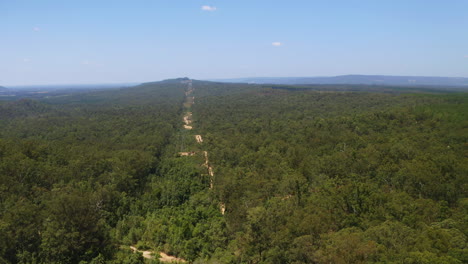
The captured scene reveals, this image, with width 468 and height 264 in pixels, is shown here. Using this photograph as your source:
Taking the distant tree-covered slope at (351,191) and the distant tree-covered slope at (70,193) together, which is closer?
the distant tree-covered slope at (351,191)

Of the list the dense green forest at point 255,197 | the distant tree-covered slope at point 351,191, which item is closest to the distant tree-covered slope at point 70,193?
the dense green forest at point 255,197

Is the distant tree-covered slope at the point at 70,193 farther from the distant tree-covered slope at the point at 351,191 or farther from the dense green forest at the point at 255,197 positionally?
the distant tree-covered slope at the point at 351,191

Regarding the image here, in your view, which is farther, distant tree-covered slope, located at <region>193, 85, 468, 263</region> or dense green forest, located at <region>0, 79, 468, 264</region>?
dense green forest, located at <region>0, 79, 468, 264</region>

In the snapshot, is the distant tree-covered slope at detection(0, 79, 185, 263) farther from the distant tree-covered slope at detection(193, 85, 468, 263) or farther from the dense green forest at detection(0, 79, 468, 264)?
the distant tree-covered slope at detection(193, 85, 468, 263)

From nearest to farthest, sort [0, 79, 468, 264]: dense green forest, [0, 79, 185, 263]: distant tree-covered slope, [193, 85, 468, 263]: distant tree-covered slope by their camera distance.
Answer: [193, 85, 468, 263]: distant tree-covered slope → [0, 79, 468, 264]: dense green forest → [0, 79, 185, 263]: distant tree-covered slope

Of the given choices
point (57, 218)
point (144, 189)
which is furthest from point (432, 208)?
point (144, 189)

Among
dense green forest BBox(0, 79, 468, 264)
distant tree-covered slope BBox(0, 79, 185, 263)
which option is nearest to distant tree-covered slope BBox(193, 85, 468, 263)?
dense green forest BBox(0, 79, 468, 264)

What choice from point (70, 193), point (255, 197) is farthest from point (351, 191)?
point (70, 193)

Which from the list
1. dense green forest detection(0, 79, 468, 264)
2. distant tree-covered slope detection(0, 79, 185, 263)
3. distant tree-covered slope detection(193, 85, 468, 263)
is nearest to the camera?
distant tree-covered slope detection(193, 85, 468, 263)
